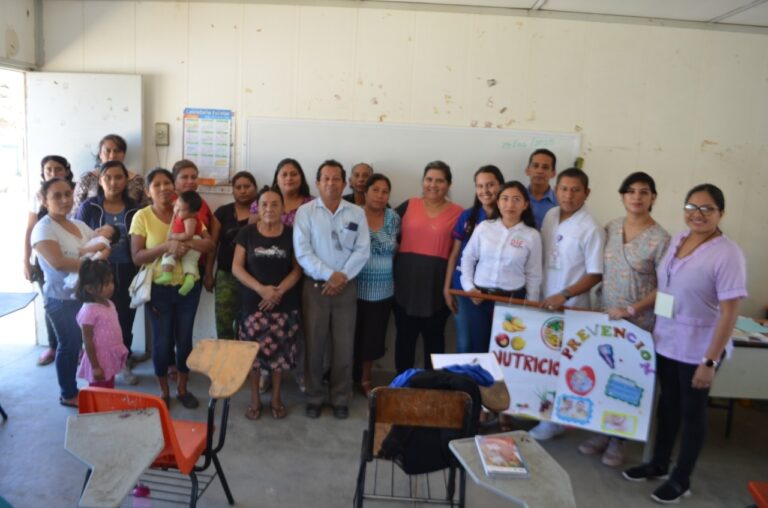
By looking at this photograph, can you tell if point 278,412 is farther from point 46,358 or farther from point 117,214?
point 46,358

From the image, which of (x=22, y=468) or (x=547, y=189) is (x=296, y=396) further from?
(x=547, y=189)

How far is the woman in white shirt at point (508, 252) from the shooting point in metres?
2.80

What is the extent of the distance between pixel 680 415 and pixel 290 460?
Answer: 2.03 metres

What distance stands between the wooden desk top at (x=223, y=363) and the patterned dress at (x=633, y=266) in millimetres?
1865

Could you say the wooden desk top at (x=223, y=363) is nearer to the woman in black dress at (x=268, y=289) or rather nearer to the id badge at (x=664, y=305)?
the woman in black dress at (x=268, y=289)

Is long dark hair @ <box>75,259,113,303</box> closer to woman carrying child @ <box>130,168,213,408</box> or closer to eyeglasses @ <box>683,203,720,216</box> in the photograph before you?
woman carrying child @ <box>130,168,213,408</box>

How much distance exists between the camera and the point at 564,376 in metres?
2.78

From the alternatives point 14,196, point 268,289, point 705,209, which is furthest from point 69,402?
point 705,209

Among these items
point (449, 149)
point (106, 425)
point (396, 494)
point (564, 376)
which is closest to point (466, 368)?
point (396, 494)

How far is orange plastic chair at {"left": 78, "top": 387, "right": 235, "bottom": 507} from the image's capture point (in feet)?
5.55

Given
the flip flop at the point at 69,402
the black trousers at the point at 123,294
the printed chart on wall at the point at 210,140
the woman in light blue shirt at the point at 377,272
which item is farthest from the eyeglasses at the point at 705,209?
the flip flop at the point at 69,402

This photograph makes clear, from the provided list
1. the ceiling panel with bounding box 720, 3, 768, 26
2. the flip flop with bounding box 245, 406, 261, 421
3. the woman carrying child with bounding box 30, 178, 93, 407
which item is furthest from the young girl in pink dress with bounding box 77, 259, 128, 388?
the ceiling panel with bounding box 720, 3, 768, 26

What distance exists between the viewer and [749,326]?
10.6 ft

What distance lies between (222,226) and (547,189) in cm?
220
